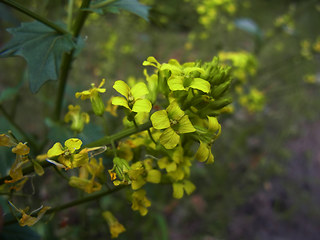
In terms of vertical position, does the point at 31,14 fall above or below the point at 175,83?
above

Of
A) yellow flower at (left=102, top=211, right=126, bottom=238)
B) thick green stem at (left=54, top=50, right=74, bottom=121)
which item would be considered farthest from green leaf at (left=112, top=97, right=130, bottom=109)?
yellow flower at (left=102, top=211, right=126, bottom=238)

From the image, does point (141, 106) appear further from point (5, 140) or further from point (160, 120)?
point (5, 140)

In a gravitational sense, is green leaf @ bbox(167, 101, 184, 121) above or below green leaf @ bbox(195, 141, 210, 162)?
above

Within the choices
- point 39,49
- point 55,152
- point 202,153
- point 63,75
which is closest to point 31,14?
point 39,49

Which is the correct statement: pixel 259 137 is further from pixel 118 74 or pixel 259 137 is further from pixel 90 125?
pixel 90 125

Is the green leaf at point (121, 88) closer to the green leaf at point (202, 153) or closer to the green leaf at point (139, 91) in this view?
the green leaf at point (139, 91)

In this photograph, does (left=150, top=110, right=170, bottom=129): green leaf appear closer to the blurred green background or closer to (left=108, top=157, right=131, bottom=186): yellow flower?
(left=108, top=157, right=131, bottom=186): yellow flower

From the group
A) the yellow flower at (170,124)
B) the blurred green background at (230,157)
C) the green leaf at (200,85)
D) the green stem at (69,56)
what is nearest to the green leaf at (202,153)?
the yellow flower at (170,124)
